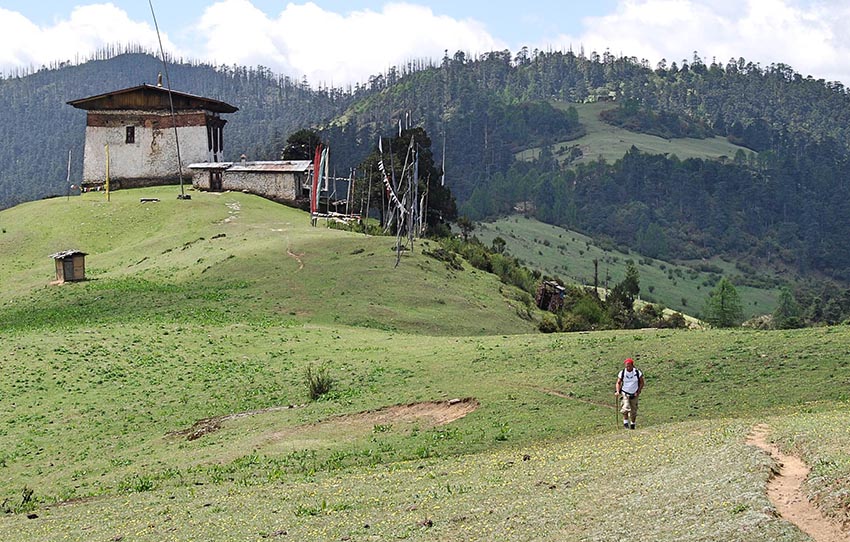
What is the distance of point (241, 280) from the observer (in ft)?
181

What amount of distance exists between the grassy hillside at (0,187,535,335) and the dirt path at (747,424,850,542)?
3022cm

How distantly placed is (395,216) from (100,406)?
48088 millimetres

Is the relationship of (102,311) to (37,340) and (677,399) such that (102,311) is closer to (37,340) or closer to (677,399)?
(37,340)

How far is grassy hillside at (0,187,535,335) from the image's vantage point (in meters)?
50.3

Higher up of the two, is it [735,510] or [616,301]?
[735,510]

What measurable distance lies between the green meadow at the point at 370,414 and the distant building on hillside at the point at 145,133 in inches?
1623

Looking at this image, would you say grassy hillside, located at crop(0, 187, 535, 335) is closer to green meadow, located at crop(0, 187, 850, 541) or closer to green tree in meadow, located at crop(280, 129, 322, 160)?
green meadow, located at crop(0, 187, 850, 541)

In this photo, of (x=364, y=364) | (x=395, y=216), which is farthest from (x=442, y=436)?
(x=395, y=216)

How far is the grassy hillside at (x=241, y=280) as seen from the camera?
5028cm

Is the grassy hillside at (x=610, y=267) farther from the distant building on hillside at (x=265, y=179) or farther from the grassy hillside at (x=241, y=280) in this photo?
the grassy hillside at (x=241, y=280)

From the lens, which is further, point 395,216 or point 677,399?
point 395,216

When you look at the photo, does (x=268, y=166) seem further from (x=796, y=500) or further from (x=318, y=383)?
(x=796, y=500)

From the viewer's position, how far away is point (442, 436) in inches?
1069

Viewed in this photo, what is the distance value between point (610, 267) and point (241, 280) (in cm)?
11918
